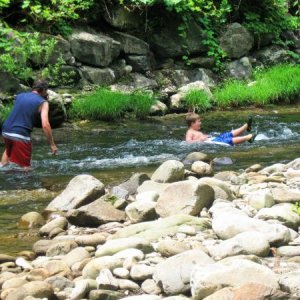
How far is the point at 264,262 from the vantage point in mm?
3508

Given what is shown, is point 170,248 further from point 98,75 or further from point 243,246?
point 98,75

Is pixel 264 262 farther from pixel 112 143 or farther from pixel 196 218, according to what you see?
pixel 112 143

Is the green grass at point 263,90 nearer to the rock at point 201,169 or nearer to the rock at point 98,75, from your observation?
the rock at point 98,75

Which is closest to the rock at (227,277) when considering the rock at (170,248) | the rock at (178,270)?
the rock at (178,270)

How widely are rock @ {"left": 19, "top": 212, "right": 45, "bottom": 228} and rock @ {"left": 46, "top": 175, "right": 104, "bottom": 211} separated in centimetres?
30

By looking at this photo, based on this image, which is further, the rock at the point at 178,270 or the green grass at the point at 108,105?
the green grass at the point at 108,105

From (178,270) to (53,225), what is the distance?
1870mm

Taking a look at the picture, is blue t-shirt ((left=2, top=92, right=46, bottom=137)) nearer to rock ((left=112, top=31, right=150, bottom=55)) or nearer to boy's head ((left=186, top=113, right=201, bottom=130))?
boy's head ((left=186, top=113, right=201, bottom=130))

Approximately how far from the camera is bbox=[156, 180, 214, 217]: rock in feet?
15.7

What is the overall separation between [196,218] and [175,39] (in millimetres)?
11888

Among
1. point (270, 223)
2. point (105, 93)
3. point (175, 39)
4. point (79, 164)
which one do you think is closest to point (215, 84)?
point (175, 39)

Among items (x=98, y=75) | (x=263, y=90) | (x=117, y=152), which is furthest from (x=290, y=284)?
(x=263, y=90)

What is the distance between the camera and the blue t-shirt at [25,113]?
287 inches

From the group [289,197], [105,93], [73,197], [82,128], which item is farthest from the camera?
[105,93]
